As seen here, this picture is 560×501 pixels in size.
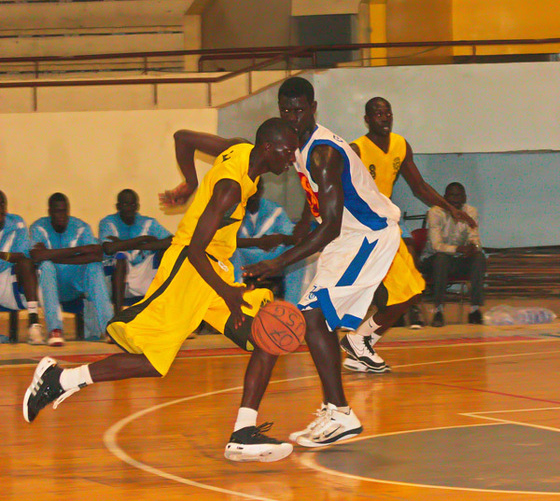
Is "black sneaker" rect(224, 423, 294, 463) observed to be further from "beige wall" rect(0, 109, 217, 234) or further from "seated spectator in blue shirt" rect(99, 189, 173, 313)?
"beige wall" rect(0, 109, 217, 234)

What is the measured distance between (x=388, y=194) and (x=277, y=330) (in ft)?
10.5

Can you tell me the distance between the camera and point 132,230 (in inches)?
355

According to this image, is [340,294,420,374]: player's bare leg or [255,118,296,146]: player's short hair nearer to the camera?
[255,118,296,146]: player's short hair

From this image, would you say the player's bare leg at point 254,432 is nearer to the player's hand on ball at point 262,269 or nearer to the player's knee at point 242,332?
the player's knee at point 242,332

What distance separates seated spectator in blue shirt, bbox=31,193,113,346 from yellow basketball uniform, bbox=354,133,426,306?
9.34 feet

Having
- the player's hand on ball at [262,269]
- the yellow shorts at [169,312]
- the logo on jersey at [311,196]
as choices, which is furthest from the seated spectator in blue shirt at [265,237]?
the player's hand on ball at [262,269]

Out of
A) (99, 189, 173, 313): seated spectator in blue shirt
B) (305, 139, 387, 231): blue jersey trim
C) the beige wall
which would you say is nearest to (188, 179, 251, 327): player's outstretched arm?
(305, 139, 387, 231): blue jersey trim

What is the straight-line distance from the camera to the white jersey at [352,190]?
14.9 feet

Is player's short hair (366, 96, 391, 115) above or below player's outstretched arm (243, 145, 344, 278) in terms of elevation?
above

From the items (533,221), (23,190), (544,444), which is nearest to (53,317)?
(23,190)

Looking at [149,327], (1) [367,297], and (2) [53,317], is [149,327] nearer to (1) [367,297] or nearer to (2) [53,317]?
(1) [367,297]

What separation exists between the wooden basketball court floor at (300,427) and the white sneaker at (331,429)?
49 millimetres

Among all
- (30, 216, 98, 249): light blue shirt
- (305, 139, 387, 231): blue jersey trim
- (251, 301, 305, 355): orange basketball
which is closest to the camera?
(251, 301, 305, 355): orange basketball

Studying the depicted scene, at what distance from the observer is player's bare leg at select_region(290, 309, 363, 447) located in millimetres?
4398
